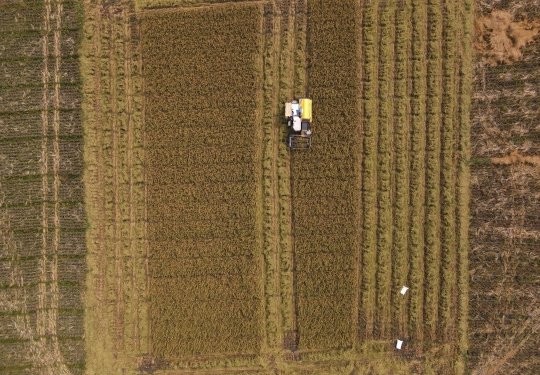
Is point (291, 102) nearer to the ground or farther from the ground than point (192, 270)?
farther from the ground

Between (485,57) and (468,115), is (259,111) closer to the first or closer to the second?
(468,115)

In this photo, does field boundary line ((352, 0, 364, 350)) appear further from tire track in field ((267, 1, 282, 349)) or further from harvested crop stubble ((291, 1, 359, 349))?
tire track in field ((267, 1, 282, 349))

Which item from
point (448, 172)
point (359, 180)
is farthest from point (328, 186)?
point (448, 172)

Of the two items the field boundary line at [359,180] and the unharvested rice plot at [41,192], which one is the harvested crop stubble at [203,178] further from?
the field boundary line at [359,180]

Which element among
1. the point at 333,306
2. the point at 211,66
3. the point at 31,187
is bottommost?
the point at 333,306

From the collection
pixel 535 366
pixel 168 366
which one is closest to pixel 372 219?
pixel 535 366

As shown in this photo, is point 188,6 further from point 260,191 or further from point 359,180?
point 359,180
